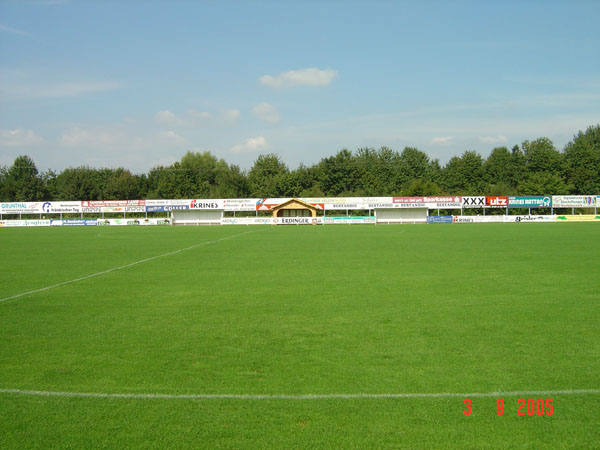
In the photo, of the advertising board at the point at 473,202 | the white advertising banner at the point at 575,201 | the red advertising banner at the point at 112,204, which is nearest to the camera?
the white advertising banner at the point at 575,201

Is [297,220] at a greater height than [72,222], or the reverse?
[72,222]

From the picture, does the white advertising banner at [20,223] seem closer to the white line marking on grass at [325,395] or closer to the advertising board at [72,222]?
the advertising board at [72,222]

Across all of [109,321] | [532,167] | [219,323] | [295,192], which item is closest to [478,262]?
[219,323]

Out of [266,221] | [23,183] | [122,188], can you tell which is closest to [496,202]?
[266,221]

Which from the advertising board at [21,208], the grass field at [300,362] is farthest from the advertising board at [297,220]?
the grass field at [300,362]

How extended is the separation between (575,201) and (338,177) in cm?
4193

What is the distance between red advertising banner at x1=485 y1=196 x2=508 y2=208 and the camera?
6256 centimetres

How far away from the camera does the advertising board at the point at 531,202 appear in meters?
61.5

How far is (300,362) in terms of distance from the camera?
20.2ft

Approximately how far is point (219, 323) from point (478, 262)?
11.3 metres

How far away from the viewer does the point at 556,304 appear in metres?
9.56

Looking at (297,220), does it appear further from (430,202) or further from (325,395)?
(325,395)

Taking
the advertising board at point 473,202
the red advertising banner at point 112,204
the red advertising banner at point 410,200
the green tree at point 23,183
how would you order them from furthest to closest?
the green tree at point 23,183
the red advertising banner at point 112,204
the advertising board at point 473,202
the red advertising banner at point 410,200
